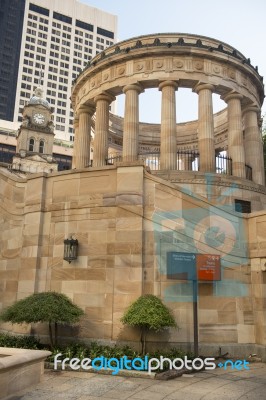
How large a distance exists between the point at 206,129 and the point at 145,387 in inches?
726

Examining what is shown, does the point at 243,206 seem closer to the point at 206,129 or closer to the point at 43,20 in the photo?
the point at 206,129

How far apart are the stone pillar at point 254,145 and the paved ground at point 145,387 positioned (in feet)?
57.1

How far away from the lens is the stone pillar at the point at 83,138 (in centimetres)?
2895

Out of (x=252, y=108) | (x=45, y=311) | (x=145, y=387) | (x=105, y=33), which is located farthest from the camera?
(x=105, y=33)

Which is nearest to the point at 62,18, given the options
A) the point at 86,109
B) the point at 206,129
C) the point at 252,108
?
the point at 86,109

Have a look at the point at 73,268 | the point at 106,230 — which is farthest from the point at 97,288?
the point at 106,230

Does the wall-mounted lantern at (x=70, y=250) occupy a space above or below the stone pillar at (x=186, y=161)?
below

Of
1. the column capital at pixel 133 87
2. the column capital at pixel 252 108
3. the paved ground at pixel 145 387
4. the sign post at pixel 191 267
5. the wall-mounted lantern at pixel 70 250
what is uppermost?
the column capital at pixel 133 87

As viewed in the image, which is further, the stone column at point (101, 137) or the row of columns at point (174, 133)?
the stone column at point (101, 137)

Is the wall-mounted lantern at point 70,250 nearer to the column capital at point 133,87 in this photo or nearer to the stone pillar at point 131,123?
the stone pillar at point 131,123

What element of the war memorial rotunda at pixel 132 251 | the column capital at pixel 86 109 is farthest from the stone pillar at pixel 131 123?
the war memorial rotunda at pixel 132 251

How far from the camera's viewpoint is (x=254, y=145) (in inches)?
1094

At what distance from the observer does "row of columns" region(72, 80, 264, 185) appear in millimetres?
24875

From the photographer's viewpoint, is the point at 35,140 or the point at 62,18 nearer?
the point at 35,140
